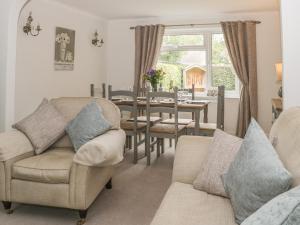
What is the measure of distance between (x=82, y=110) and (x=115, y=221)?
3.34ft

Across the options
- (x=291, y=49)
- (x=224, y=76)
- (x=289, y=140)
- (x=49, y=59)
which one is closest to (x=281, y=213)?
(x=289, y=140)

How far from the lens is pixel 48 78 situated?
14.9ft

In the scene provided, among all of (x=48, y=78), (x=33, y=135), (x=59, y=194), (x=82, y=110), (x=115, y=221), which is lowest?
(x=115, y=221)

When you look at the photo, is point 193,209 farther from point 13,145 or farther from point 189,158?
point 13,145

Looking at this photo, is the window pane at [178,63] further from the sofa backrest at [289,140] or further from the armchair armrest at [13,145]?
the sofa backrest at [289,140]

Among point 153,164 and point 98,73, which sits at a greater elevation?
point 98,73

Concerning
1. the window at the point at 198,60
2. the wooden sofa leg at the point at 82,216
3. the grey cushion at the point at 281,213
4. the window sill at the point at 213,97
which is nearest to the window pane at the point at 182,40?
the window at the point at 198,60

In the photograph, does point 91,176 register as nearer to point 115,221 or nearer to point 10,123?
point 115,221

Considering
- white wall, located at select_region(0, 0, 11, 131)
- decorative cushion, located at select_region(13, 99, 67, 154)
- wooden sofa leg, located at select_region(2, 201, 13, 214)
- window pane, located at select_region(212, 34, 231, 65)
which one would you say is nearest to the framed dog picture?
white wall, located at select_region(0, 0, 11, 131)

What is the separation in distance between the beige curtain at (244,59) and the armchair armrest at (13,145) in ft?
12.7

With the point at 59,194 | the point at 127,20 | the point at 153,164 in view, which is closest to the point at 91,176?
the point at 59,194

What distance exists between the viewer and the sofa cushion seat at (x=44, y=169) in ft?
7.09

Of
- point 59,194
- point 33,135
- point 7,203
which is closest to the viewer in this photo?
point 59,194

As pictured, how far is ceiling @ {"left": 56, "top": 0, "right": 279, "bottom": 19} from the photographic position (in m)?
4.51
